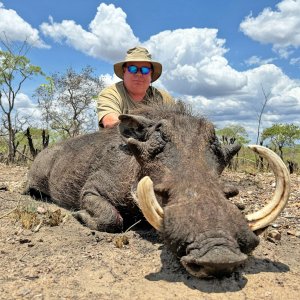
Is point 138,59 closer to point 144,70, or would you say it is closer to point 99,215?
point 144,70

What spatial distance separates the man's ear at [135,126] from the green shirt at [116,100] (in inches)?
57.2

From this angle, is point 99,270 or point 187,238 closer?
point 187,238

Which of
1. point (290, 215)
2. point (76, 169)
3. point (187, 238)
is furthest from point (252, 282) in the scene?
point (76, 169)

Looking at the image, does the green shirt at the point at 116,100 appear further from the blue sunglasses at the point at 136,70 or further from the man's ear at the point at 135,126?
the man's ear at the point at 135,126

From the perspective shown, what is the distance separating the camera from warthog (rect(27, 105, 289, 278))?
8.00 feet

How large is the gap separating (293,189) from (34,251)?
4.60 metres

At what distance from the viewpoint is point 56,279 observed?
2809 mm

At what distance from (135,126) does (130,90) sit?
1980 millimetres

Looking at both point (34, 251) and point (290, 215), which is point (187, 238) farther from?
point (290, 215)

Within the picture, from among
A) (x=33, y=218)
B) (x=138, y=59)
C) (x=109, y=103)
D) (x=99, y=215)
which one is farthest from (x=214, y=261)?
(x=138, y=59)

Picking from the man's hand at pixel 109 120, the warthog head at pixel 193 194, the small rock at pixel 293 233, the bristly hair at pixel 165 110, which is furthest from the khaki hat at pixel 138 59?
the small rock at pixel 293 233

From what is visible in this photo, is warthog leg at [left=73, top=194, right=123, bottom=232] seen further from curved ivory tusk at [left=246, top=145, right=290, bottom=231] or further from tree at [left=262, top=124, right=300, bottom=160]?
tree at [left=262, top=124, right=300, bottom=160]

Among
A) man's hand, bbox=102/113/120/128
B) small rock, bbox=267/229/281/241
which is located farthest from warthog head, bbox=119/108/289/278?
man's hand, bbox=102/113/120/128

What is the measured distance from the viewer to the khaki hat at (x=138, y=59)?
587 cm
